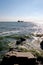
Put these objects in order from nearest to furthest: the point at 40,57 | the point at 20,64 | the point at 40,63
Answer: the point at 20,64, the point at 40,63, the point at 40,57

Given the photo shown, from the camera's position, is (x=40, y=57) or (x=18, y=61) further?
(x=40, y=57)

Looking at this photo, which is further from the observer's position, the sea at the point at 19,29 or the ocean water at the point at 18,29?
the ocean water at the point at 18,29

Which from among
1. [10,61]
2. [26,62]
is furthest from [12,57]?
[26,62]

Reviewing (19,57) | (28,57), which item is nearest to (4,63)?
(19,57)

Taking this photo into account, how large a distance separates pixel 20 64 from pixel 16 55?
796 mm

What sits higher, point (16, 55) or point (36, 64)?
point (16, 55)

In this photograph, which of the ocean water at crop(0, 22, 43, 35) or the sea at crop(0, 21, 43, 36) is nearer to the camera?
the sea at crop(0, 21, 43, 36)

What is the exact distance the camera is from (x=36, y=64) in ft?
31.1

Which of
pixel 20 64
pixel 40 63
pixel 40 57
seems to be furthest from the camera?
pixel 40 57

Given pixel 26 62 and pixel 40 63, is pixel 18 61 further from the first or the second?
pixel 40 63

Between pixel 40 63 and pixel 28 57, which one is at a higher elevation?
pixel 28 57

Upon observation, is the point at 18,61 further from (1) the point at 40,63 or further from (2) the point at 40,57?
(2) the point at 40,57

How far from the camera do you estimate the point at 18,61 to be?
9484mm

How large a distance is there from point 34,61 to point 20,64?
99 cm
